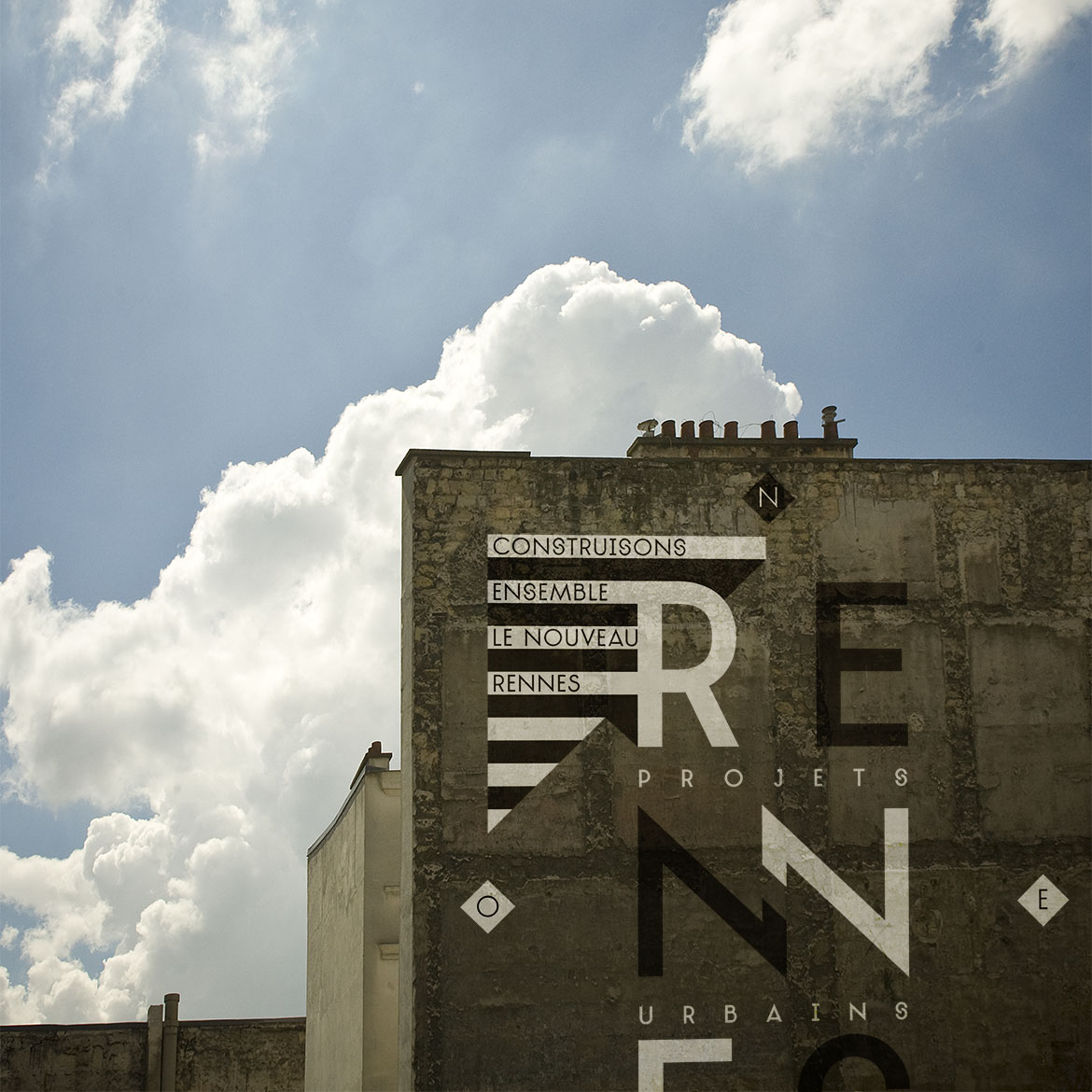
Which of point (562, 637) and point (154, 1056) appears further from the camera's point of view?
point (154, 1056)

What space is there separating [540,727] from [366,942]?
18.8 ft

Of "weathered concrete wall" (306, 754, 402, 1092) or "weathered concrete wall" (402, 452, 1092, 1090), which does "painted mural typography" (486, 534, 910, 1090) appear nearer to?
"weathered concrete wall" (402, 452, 1092, 1090)

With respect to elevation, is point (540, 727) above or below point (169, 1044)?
above

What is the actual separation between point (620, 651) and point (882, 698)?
2.39 m

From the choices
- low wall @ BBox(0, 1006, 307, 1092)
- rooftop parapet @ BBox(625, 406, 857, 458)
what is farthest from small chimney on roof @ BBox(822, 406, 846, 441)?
low wall @ BBox(0, 1006, 307, 1092)

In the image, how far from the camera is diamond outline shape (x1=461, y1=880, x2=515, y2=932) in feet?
37.9

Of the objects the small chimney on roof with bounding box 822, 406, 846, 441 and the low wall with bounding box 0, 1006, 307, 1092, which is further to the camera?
the low wall with bounding box 0, 1006, 307, 1092

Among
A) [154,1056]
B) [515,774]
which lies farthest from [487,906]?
[154,1056]

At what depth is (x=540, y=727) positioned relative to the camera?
12000mm

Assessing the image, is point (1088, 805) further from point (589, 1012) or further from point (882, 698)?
point (589, 1012)

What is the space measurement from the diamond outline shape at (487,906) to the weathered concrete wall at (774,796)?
2cm

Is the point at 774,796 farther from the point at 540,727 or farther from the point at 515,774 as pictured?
the point at 515,774

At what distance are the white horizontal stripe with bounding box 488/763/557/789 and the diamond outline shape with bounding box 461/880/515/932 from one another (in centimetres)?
83

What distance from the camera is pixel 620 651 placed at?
12219 millimetres
